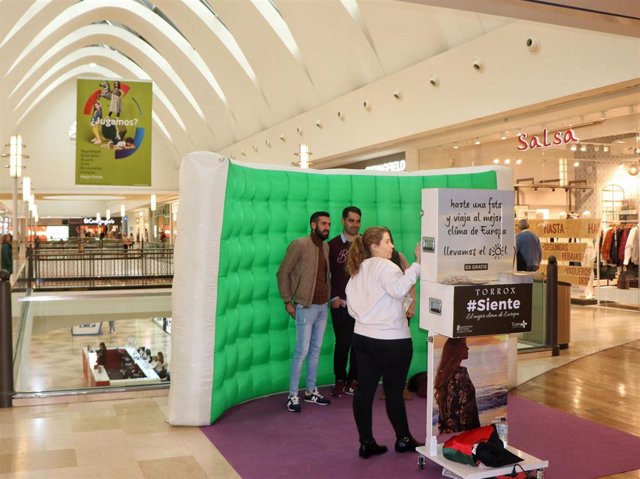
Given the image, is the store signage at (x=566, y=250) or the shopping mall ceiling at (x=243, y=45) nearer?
the shopping mall ceiling at (x=243, y=45)

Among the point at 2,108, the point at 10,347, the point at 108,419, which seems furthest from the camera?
the point at 2,108

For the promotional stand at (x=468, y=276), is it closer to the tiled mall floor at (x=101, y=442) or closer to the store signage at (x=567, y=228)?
the tiled mall floor at (x=101, y=442)

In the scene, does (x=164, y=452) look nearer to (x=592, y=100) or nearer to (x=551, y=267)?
(x=551, y=267)

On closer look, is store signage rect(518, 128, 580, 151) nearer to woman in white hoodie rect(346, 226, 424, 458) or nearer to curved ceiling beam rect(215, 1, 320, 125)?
woman in white hoodie rect(346, 226, 424, 458)

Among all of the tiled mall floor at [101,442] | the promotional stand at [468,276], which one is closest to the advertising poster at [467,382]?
the promotional stand at [468,276]

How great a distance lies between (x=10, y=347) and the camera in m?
6.06

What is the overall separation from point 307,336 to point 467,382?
1.78 meters

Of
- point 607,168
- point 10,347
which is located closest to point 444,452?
point 10,347

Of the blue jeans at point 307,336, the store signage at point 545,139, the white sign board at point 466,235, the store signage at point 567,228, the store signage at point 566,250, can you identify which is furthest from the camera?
the store signage at point 566,250

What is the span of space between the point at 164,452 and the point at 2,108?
89.1 feet

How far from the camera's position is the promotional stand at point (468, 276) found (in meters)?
4.18

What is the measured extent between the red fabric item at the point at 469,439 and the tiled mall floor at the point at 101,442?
54.1 inches

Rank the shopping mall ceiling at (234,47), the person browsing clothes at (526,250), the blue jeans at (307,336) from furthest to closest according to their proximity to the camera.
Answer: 1. the shopping mall ceiling at (234,47)
2. the person browsing clothes at (526,250)
3. the blue jeans at (307,336)

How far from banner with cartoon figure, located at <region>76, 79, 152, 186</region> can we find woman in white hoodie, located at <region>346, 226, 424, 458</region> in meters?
8.18
